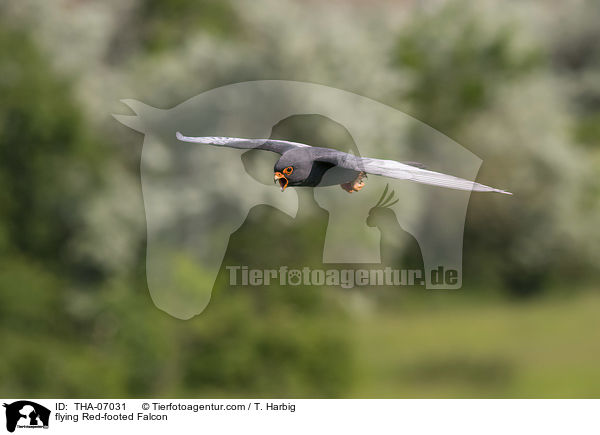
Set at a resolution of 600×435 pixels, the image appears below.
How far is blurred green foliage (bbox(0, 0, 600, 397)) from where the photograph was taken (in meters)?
16.2

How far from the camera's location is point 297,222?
15312 millimetres

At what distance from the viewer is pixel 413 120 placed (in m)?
18.4

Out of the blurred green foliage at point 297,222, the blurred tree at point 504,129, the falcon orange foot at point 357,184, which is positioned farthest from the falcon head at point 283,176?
the blurred tree at point 504,129

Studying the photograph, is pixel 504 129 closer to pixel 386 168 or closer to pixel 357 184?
pixel 357 184

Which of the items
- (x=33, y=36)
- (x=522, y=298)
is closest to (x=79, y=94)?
(x=33, y=36)

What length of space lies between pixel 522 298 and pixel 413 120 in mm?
6350
